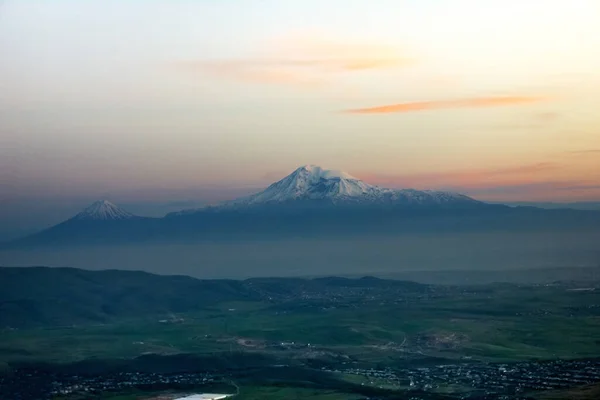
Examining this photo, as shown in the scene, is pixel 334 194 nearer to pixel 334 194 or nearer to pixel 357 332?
pixel 334 194

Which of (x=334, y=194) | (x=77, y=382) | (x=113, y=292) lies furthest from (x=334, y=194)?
(x=77, y=382)

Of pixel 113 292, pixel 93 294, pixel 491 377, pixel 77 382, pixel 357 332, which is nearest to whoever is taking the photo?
pixel 491 377

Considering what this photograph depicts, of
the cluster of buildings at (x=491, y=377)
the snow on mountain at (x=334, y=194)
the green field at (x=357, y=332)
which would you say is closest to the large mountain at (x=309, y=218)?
the snow on mountain at (x=334, y=194)

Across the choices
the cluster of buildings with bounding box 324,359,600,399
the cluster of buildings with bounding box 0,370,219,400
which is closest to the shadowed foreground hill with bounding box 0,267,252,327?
the cluster of buildings with bounding box 0,370,219,400

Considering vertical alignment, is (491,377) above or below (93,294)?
below

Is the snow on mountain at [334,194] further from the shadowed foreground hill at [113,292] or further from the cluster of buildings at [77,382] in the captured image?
the cluster of buildings at [77,382]

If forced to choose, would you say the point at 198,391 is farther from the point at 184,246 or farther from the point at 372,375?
the point at 184,246

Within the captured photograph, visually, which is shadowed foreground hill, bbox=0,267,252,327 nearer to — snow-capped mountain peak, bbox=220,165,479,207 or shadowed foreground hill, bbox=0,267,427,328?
shadowed foreground hill, bbox=0,267,427,328
